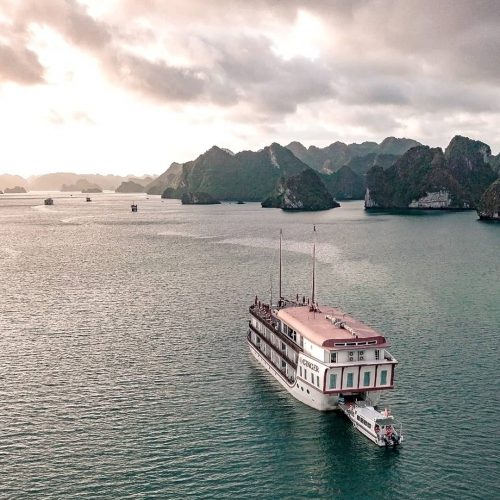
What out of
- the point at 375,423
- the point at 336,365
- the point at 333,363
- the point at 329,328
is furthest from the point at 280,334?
the point at 375,423

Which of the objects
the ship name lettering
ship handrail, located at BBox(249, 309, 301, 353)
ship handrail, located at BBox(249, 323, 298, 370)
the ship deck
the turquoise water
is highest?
the ship deck

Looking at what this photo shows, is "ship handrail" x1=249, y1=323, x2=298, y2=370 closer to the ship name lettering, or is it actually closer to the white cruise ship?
the white cruise ship

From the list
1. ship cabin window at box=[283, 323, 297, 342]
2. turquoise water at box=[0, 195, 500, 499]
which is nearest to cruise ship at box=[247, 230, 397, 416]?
ship cabin window at box=[283, 323, 297, 342]

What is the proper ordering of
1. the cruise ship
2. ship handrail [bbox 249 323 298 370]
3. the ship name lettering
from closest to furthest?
the cruise ship → the ship name lettering → ship handrail [bbox 249 323 298 370]

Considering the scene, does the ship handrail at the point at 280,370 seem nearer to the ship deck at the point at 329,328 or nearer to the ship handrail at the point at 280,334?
the ship handrail at the point at 280,334

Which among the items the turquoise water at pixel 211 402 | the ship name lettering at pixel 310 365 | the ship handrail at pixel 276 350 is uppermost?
the ship name lettering at pixel 310 365

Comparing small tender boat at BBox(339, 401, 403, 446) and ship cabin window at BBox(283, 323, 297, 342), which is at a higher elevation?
ship cabin window at BBox(283, 323, 297, 342)

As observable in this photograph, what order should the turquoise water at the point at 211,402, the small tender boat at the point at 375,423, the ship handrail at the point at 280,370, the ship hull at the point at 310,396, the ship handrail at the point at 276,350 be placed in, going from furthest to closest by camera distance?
the ship handrail at the point at 276,350 → the ship handrail at the point at 280,370 → the ship hull at the point at 310,396 → the small tender boat at the point at 375,423 → the turquoise water at the point at 211,402

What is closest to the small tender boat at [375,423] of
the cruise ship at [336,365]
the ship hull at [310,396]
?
the cruise ship at [336,365]

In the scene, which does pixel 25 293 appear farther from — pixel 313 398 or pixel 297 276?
pixel 313 398
